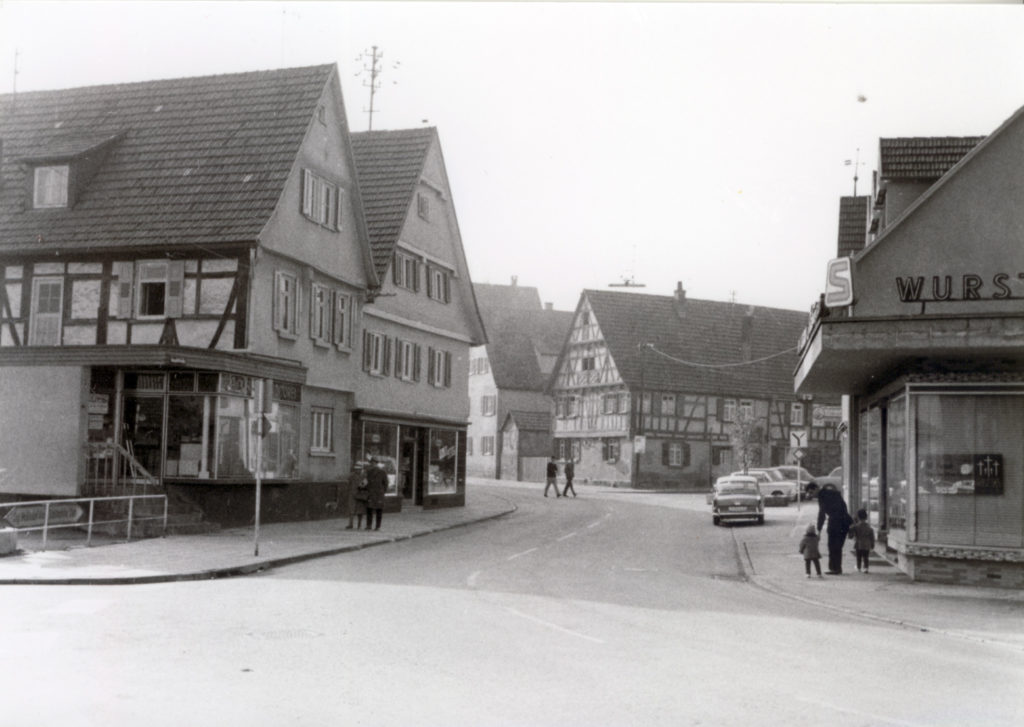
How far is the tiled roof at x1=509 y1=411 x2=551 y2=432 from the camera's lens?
7275 cm

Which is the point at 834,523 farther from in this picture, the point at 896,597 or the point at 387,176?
the point at 387,176

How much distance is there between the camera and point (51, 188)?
2823 centimetres

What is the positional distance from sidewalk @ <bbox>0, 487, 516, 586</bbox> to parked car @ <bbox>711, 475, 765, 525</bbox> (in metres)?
8.72

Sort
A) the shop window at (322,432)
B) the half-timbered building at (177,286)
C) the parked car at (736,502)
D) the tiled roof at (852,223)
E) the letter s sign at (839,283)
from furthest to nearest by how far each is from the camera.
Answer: the parked car at (736,502), the tiled roof at (852,223), the shop window at (322,432), the half-timbered building at (177,286), the letter s sign at (839,283)

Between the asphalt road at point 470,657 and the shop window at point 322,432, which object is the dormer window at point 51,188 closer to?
the shop window at point 322,432

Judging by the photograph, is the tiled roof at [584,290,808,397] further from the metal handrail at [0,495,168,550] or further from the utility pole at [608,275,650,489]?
the metal handrail at [0,495,168,550]

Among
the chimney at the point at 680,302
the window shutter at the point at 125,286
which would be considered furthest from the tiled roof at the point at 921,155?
the chimney at the point at 680,302

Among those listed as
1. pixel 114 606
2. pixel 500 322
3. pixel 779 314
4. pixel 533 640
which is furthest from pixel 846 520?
pixel 500 322

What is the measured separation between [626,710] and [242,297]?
19440 millimetres

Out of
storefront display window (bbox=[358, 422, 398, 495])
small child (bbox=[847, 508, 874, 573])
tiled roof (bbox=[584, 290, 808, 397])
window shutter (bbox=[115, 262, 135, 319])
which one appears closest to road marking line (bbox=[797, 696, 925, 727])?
small child (bbox=[847, 508, 874, 573])

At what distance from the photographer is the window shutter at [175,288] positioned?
26625 millimetres

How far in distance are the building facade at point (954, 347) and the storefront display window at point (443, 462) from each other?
19.8 m

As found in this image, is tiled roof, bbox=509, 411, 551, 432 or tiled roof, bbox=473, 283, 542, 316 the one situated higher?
tiled roof, bbox=473, 283, 542, 316

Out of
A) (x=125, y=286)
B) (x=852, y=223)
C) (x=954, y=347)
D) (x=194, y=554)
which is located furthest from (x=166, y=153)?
(x=954, y=347)
